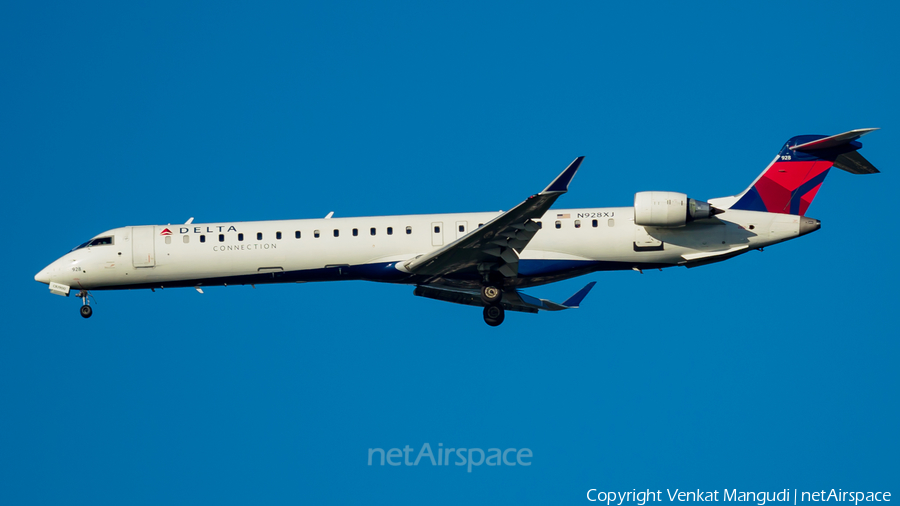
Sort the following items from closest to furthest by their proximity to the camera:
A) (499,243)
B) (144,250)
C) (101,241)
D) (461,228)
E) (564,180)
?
(564,180)
(499,243)
(461,228)
(144,250)
(101,241)

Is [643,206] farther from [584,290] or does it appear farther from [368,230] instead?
[368,230]

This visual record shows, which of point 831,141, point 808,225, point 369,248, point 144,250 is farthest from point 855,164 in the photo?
point 144,250

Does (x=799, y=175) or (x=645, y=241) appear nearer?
(x=645, y=241)

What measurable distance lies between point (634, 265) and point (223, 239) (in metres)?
11.5

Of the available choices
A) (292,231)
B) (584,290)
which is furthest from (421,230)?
(584,290)

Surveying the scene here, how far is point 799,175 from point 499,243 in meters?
8.87

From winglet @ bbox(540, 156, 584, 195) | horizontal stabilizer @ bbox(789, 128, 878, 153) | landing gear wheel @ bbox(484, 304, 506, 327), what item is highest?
horizontal stabilizer @ bbox(789, 128, 878, 153)

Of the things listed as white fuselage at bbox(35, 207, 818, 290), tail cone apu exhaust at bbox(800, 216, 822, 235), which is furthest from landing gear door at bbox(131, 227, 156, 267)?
tail cone apu exhaust at bbox(800, 216, 822, 235)

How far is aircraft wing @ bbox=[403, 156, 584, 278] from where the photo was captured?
21359 millimetres

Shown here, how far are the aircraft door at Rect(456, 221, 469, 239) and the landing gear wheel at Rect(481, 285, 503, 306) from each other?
5.33 feet

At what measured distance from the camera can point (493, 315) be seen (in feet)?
82.9

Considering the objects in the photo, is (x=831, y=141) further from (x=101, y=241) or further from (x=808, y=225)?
(x=101, y=241)

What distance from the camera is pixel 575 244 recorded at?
24.6m

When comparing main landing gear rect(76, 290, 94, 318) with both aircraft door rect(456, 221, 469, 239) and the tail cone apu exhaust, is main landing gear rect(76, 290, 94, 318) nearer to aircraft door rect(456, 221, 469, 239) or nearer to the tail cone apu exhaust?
aircraft door rect(456, 221, 469, 239)
